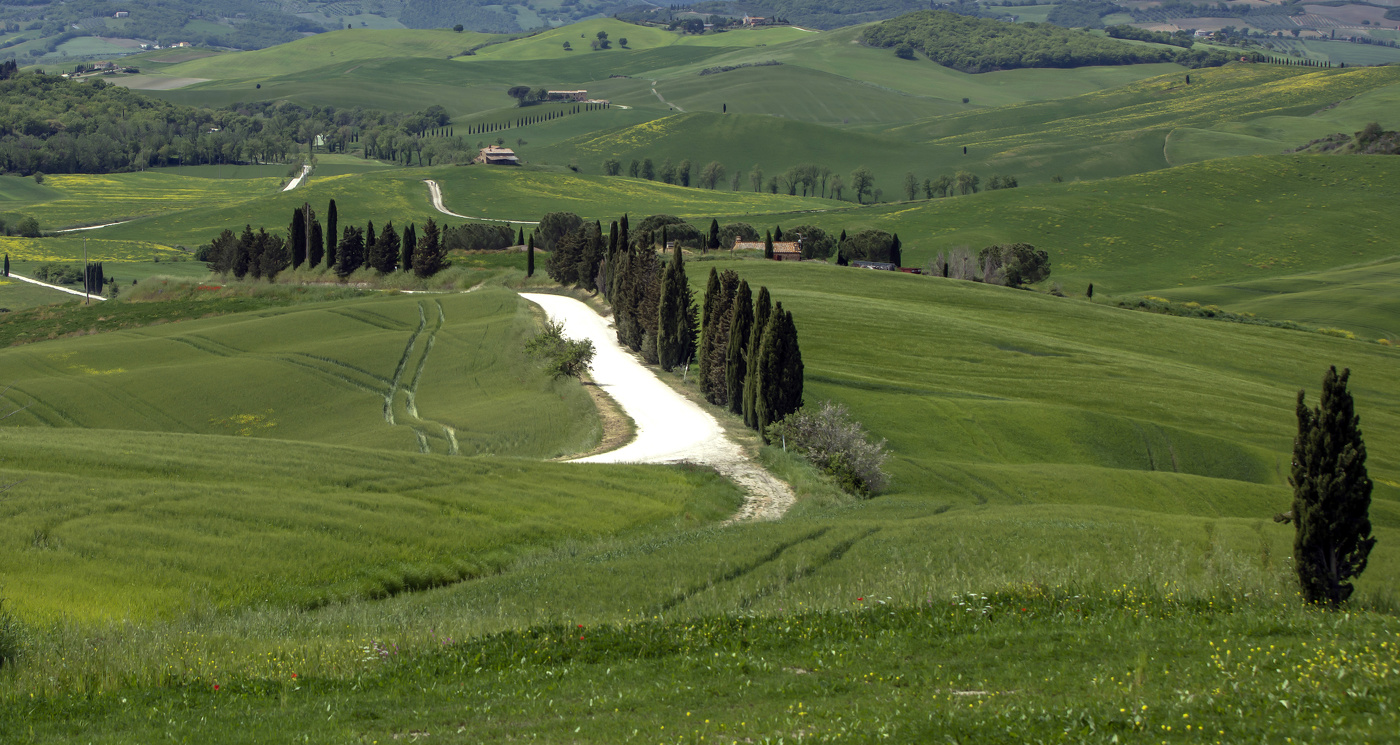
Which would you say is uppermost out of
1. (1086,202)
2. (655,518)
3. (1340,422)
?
(1086,202)

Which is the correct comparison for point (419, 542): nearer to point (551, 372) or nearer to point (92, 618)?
point (92, 618)

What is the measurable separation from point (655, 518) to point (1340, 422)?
18.9m

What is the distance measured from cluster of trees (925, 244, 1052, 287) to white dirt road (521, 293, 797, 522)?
68.5m

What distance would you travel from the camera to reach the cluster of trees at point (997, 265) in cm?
13262

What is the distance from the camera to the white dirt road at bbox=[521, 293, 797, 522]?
127 feet

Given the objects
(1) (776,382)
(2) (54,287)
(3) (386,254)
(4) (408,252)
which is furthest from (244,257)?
(1) (776,382)

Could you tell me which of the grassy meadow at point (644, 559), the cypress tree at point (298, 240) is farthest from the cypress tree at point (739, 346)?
the cypress tree at point (298, 240)

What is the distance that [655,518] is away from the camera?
3288cm

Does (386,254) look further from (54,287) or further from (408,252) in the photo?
(54,287)

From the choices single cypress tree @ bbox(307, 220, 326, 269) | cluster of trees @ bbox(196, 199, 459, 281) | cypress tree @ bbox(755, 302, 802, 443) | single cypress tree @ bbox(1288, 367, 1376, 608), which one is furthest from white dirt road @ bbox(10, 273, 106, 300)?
single cypress tree @ bbox(1288, 367, 1376, 608)

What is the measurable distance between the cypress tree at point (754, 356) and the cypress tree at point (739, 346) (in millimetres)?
1263

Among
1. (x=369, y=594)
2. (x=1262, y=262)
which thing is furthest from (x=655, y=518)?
(x=1262, y=262)

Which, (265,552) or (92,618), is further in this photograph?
(265,552)

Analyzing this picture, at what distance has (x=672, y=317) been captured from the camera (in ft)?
228
